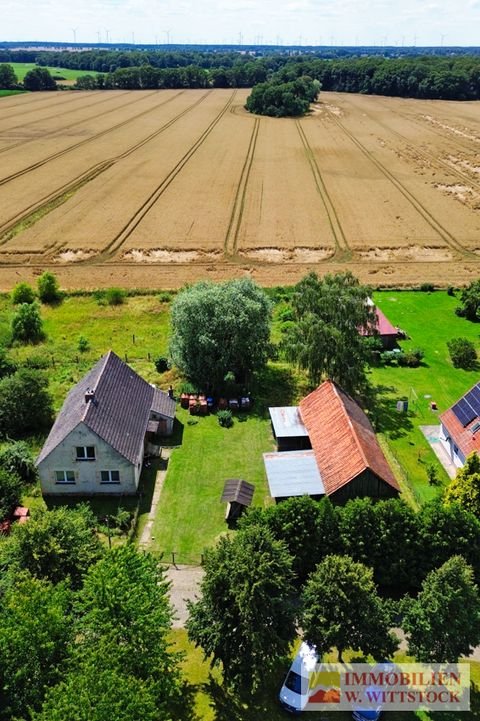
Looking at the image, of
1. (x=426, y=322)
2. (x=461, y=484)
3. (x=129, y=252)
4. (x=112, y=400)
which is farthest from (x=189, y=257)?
(x=461, y=484)

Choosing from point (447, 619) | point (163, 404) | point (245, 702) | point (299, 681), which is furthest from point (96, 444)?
point (447, 619)

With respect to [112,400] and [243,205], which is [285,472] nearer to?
[112,400]

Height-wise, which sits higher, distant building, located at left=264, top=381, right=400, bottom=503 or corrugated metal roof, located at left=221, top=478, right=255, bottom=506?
distant building, located at left=264, top=381, right=400, bottom=503

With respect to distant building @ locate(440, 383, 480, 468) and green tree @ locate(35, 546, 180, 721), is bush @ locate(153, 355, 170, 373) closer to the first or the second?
distant building @ locate(440, 383, 480, 468)

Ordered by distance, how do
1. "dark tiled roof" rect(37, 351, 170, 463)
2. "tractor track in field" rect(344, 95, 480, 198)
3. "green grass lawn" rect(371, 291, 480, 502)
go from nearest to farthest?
"dark tiled roof" rect(37, 351, 170, 463) → "green grass lawn" rect(371, 291, 480, 502) → "tractor track in field" rect(344, 95, 480, 198)

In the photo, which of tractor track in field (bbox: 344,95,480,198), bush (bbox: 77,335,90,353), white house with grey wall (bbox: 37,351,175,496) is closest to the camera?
white house with grey wall (bbox: 37,351,175,496)

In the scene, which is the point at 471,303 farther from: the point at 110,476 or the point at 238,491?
the point at 110,476

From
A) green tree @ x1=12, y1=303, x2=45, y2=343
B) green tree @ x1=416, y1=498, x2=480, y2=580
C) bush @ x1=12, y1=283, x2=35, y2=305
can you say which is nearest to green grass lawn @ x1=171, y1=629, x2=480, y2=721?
green tree @ x1=416, y1=498, x2=480, y2=580

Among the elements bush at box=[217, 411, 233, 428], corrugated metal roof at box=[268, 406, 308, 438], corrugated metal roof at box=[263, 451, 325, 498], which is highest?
corrugated metal roof at box=[268, 406, 308, 438]
